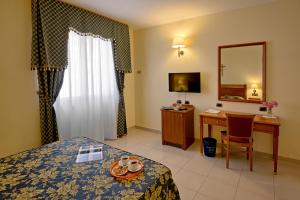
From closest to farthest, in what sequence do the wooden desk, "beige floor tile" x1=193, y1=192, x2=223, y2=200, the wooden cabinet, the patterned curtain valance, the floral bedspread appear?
the floral bedspread → "beige floor tile" x1=193, y1=192, x2=223, y2=200 → the wooden desk → the patterned curtain valance → the wooden cabinet

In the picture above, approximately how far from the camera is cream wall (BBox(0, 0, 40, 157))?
2.51m

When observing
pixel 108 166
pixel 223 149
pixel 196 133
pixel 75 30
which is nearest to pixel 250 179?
pixel 223 149

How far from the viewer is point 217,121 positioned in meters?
3.12

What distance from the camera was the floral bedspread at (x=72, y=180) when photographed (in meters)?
1.28

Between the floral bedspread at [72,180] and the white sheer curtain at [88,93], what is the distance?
1429 millimetres

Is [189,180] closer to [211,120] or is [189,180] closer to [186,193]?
[186,193]

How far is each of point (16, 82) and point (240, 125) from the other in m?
3.26

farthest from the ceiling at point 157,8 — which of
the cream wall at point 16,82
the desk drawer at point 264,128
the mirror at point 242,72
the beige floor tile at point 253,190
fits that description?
the beige floor tile at point 253,190

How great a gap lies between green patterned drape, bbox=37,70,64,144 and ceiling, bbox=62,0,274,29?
1235 mm

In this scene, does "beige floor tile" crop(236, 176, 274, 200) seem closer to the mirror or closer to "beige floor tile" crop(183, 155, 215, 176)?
"beige floor tile" crop(183, 155, 215, 176)

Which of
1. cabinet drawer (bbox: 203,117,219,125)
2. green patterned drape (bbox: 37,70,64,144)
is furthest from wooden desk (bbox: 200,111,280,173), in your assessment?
green patterned drape (bbox: 37,70,64,144)

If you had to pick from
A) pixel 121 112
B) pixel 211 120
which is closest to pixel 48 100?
pixel 121 112

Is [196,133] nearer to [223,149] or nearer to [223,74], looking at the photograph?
[223,149]

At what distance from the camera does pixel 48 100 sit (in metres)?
2.92
